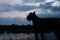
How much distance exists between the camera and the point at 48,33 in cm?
638

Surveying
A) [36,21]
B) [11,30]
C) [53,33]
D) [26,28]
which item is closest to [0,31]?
[11,30]

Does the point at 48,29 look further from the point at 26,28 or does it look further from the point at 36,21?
the point at 26,28

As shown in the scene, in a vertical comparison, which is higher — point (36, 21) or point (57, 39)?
point (36, 21)

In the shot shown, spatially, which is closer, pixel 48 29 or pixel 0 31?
pixel 48 29

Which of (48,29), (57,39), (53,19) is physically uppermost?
(53,19)

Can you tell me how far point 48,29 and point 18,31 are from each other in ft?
5.50

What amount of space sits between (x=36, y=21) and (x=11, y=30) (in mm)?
1480

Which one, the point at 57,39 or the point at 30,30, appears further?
the point at 30,30

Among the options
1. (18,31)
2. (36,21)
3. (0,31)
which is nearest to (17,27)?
(18,31)

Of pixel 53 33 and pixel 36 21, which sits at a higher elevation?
pixel 36 21

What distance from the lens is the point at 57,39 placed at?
19.7ft

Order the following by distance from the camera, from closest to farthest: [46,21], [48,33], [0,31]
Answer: [46,21]
[48,33]
[0,31]

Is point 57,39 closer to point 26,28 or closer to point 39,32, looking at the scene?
point 39,32

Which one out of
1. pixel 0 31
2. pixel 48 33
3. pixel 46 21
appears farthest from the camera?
pixel 0 31
